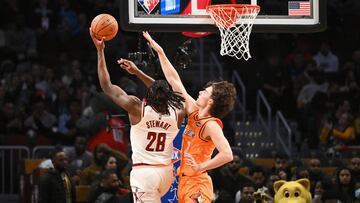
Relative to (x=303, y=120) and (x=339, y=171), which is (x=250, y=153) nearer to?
(x=303, y=120)

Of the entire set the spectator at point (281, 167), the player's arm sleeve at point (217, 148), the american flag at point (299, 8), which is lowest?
the spectator at point (281, 167)

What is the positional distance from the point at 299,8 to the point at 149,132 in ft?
8.03

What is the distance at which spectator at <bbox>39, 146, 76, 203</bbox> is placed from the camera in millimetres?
14172

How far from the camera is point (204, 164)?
9.98 meters

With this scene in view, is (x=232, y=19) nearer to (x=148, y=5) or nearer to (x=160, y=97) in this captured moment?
(x=148, y=5)

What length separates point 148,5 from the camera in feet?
36.6

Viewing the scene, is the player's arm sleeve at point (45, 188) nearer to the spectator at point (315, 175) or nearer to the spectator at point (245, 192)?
the spectator at point (245, 192)

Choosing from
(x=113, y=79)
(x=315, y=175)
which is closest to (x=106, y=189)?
(x=315, y=175)

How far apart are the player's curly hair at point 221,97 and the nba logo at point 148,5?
4.38 ft

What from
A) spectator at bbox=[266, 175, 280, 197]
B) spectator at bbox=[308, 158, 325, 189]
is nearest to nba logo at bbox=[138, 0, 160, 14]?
spectator at bbox=[266, 175, 280, 197]

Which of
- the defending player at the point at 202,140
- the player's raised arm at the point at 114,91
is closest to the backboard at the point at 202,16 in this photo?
the player's raised arm at the point at 114,91

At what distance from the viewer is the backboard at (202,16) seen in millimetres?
10930

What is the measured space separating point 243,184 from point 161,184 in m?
4.91

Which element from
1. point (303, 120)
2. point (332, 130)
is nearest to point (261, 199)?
point (332, 130)
